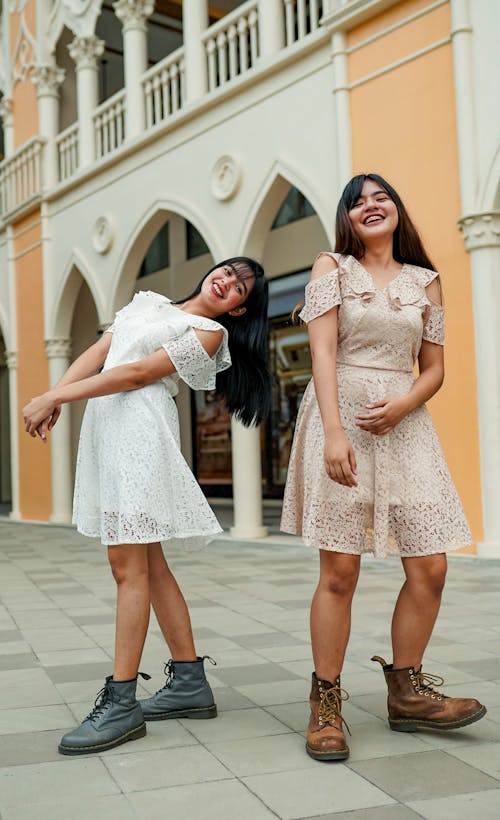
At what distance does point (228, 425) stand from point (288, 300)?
15.0 ft

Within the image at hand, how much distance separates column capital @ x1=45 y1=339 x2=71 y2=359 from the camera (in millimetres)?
15430

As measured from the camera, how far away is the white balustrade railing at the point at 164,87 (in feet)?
38.7

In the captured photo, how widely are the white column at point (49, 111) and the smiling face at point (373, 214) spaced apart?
12947 millimetres

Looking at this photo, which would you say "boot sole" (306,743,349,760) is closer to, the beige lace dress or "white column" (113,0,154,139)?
the beige lace dress

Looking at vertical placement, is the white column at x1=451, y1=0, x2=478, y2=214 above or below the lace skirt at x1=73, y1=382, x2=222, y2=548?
above

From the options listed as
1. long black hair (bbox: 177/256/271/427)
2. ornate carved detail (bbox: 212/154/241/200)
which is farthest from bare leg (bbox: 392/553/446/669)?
ornate carved detail (bbox: 212/154/241/200)

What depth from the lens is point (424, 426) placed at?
10.3 ft

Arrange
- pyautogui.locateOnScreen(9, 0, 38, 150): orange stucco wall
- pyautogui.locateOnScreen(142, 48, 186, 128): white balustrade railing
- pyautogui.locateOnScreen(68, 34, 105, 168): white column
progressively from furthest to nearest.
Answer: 1. pyautogui.locateOnScreen(9, 0, 38, 150): orange stucco wall
2. pyautogui.locateOnScreen(68, 34, 105, 168): white column
3. pyautogui.locateOnScreen(142, 48, 186, 128): white balustrade railing

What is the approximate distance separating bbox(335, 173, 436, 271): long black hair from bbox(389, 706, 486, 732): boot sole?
1.54 m

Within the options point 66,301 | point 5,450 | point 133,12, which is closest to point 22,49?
point 133,12

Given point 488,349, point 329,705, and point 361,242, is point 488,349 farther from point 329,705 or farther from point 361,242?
point 329,705

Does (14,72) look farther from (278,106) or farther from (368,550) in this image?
(368,550)

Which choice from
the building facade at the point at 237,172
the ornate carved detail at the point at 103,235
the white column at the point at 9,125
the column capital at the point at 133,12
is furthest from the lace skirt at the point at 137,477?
the white column at the point at 9,125

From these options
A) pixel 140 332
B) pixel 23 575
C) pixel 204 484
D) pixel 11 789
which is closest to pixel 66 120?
pixel 204 484
